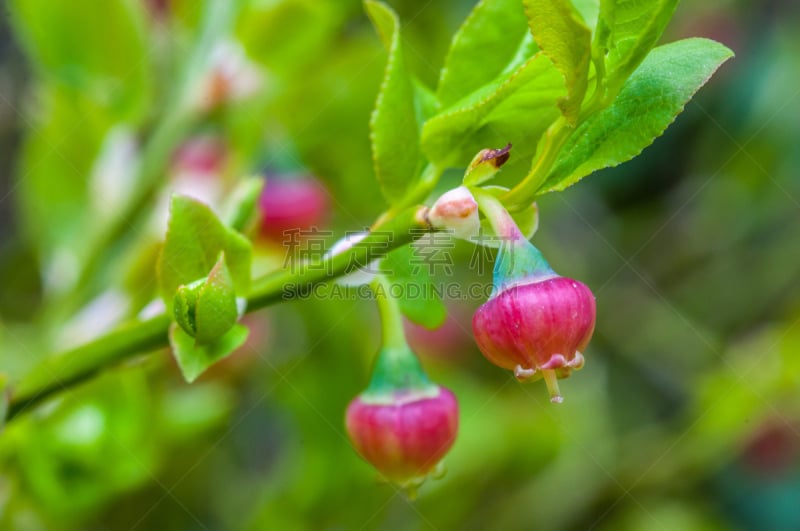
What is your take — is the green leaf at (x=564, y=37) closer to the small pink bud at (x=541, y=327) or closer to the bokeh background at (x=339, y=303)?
the small pink bud at (x=541, y=327)

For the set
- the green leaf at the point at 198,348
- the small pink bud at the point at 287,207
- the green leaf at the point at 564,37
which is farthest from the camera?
the small pink bud at the point at 287,207

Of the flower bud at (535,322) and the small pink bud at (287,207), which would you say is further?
the small pink bud at (287,207)

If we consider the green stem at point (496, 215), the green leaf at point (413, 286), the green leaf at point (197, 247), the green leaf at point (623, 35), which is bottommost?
the green leaf at point (413, 286)

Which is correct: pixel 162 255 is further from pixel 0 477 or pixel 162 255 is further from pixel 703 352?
pixel 703 352

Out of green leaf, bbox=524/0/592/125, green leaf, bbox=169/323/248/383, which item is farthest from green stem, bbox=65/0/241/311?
green leaf, bbox=524/0/592/125

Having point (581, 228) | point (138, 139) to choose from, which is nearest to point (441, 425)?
point (138, 139)

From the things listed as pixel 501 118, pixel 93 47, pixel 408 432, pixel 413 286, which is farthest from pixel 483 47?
pixel 93 47

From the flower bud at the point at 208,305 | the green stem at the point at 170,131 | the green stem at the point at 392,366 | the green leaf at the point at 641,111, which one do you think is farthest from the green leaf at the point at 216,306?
the green stem at the point at 170,131

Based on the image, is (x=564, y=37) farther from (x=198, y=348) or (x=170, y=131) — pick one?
(x=170, y=131)
